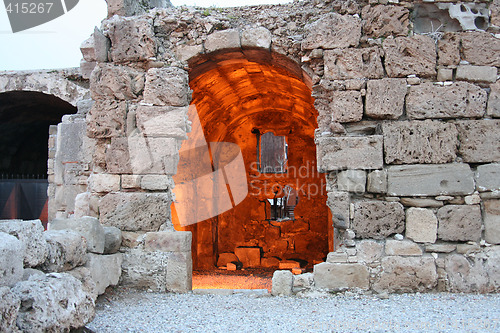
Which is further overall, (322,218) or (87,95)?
(322,218)

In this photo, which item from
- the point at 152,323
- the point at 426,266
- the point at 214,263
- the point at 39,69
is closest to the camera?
the point at 152,323

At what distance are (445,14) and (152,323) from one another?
4.50 meters

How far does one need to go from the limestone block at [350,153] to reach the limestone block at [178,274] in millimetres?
1884

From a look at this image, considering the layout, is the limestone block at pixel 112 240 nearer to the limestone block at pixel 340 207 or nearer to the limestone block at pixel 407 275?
the limestone block at pixel 340 207

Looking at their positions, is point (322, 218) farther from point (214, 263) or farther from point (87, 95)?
point (87, 95)

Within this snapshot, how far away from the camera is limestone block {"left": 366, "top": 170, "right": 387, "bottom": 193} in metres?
4.25

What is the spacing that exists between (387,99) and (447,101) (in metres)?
0.65

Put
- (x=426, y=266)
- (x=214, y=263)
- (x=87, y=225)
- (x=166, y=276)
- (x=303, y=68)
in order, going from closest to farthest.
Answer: (x=87, y=225), (x=426, y=266), (x=166, y=276), (x=303, y=68), (x=214, y=263)

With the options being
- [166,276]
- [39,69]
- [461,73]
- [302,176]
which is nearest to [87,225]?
[166,276]

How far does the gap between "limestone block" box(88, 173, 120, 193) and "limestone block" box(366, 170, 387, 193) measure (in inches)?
115

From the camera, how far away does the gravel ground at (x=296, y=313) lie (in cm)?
313

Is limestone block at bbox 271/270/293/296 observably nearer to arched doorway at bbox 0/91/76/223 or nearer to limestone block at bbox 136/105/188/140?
limestone block at bbox 136/105/188/140

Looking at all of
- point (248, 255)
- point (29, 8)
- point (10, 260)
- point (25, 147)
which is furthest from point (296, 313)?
point (25, 147)

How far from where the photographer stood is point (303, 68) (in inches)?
186
